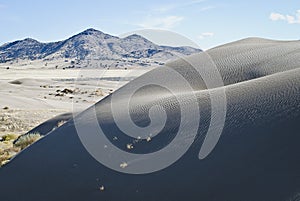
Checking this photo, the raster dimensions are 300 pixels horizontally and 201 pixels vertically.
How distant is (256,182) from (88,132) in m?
6.60

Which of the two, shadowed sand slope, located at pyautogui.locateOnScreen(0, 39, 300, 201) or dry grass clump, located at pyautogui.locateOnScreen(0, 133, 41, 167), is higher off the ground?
shadowed sand slope, located at pyautogui.locateOnScreen(0, 39, 300, 201)

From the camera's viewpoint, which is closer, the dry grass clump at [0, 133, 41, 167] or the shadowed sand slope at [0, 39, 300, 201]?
the shadowed sand slope at [0, 39, 300, 201]

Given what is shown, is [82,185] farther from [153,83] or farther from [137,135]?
[153,83]

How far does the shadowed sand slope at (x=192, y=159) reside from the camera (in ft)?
20.6

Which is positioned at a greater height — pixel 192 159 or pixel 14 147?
pixel 192 159

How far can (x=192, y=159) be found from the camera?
762 centimetres

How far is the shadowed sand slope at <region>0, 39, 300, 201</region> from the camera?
247 inches

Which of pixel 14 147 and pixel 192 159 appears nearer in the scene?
pixel 192 159

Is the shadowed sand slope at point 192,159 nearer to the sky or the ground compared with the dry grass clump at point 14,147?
nearer to the sky

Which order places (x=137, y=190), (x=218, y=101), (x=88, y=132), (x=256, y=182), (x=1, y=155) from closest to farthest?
1. (x=256, y=182)
2. (x=137, y=190)
3. (x=218, y=101)
4. (x=88, y=132)
5. (x=1, y=155)

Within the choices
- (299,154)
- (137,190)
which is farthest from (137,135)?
(299,154)

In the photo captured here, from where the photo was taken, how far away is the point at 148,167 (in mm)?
8047

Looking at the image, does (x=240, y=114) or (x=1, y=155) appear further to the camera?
(x=1, y=155)

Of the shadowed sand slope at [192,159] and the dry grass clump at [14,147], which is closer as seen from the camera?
the shadowed sand slope at [192,159]
